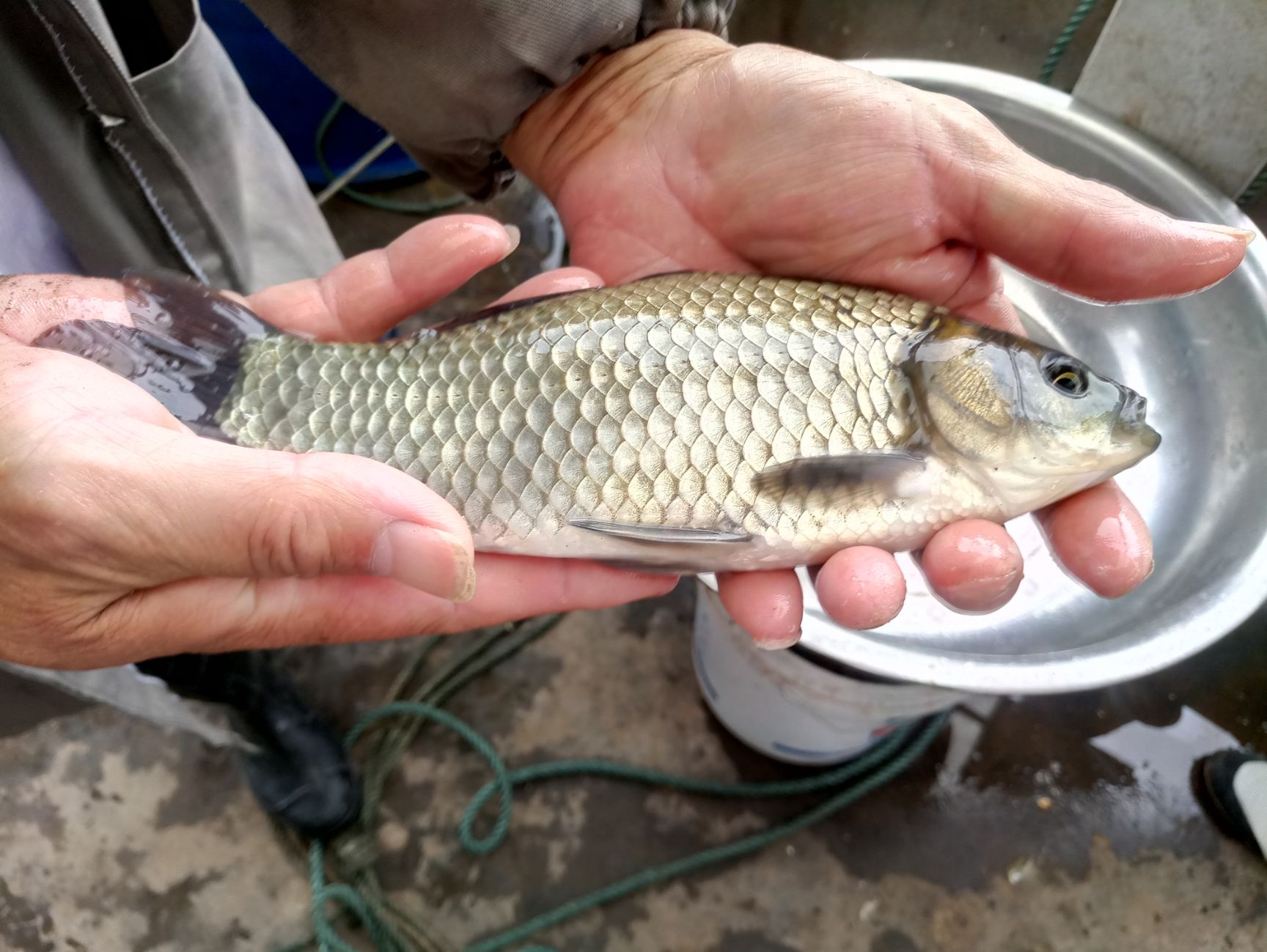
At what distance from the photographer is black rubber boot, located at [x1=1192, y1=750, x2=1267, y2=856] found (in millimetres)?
1844

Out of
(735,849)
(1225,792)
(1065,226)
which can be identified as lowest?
(735,849)

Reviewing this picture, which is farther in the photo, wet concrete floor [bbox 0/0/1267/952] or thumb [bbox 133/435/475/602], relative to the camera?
wet concrete floor [bbox 0/0/1267/952]

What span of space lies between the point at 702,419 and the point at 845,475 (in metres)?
0.21

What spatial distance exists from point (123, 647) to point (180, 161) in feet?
2.76

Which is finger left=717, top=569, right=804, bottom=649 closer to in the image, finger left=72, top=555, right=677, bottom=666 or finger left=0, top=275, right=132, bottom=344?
finger left=72, top=555, right=677, bottom=666

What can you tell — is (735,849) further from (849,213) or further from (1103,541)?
(849,213)

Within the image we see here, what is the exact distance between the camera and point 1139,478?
69.9 inches

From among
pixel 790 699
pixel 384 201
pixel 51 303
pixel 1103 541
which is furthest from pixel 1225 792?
pixel 384 201

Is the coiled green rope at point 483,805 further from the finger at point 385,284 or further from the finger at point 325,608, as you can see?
the finger at point 385,284

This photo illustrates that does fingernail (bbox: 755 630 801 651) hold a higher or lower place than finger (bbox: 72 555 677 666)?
higher

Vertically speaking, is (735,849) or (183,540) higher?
(183,540)

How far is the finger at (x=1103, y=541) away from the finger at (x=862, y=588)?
0.84ft

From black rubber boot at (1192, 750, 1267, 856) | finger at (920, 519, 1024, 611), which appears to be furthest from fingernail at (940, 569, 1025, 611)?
black rubber boot at (1192, 750, 1267, 856)

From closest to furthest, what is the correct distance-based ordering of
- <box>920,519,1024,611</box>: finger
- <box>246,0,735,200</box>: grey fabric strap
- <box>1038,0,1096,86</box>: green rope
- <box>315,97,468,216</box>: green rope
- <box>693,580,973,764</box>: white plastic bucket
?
<box>920,519,1024,611</box>: finger → <box>246,0,735,200</box>: grey fabric strap → <box>693,580,973,764</box>: white plastic bucket → <box>1038,0,1096,86</box>: green rope → <box>315,97,468,216</box>: green rope
